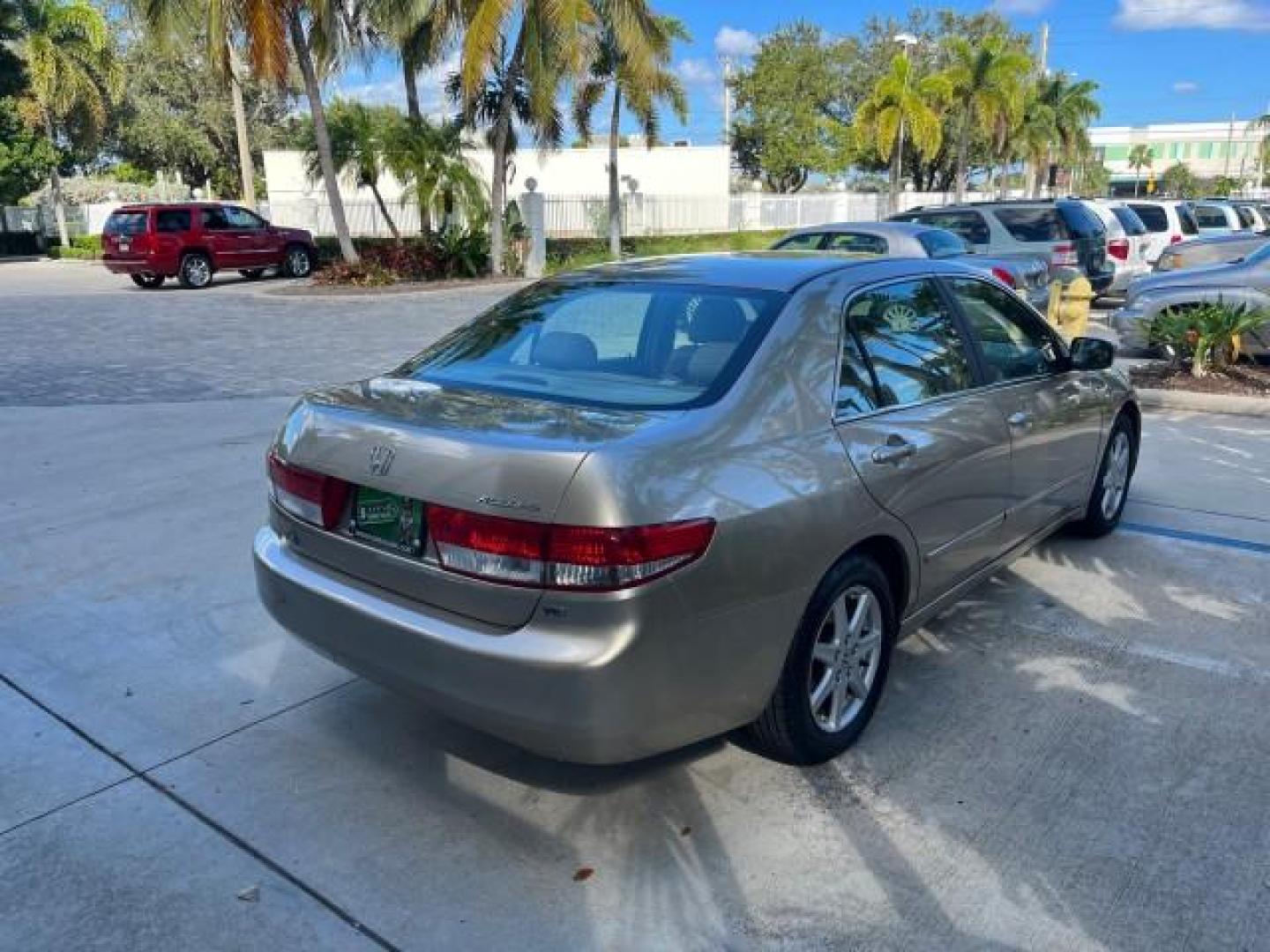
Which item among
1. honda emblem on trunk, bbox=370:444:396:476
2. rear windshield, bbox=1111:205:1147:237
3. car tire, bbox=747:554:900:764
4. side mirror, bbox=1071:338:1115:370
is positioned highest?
rear windshield, bbox=1111:205:1147:237

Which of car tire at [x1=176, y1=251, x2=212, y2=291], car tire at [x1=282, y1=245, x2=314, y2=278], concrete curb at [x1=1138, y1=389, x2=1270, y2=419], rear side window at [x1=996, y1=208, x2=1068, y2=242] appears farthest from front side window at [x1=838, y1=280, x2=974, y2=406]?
car tire at [x1=282, y1=245, x2=314, y2=278]

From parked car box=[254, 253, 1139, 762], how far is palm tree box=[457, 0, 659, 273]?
18468 millimetres

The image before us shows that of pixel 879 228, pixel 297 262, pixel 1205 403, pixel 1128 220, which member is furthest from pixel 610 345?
pixel 297 262

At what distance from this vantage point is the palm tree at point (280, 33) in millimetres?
19219

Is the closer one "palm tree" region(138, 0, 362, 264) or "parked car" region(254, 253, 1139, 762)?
"parked car" region(254, 253, 1139, 762)

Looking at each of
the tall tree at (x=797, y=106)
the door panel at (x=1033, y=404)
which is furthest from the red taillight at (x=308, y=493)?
the tall tree at (x=797, y=106)

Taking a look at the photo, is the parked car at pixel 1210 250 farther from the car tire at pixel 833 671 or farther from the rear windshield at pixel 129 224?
the rear windshield at pixel 129 224

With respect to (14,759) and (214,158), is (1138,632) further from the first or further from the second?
(214,158)

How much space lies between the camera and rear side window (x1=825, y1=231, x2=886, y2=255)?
467 inches

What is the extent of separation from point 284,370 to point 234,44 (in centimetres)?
1249

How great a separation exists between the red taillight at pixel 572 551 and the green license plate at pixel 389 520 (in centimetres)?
18

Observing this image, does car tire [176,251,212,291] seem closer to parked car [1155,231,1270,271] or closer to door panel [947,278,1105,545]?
parked car [1155,231,1270,271]

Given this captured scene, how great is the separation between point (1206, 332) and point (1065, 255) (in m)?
5.89

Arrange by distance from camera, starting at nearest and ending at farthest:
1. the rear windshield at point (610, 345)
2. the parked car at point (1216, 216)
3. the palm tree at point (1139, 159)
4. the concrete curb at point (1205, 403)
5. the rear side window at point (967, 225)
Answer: the rear windshield at point (610, 345) → the concrete curb at point (1205, 403) → the rear side window at point (967, 225) → the parked car at point (1216, 216) → the palm tree at point (1139, 159)
